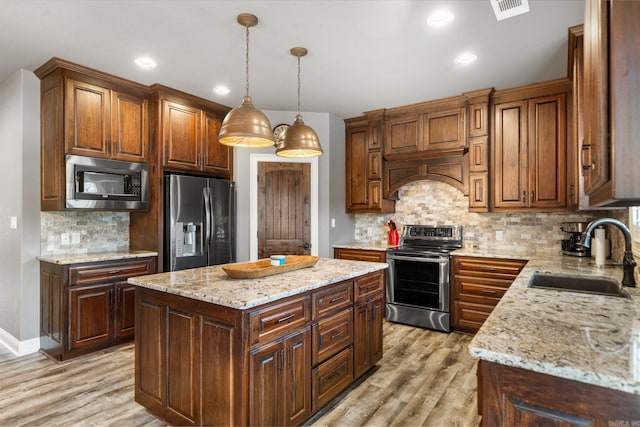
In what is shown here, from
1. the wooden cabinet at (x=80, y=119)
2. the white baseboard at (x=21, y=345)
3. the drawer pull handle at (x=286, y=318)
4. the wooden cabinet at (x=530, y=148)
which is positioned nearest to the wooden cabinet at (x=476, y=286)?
the wooden cabinet at (x=530, y=148)

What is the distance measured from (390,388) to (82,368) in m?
2.56

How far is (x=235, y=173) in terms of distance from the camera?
4672 mm

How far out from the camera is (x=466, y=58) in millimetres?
3123

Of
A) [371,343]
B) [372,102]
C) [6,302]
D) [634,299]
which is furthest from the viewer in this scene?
[372,102]

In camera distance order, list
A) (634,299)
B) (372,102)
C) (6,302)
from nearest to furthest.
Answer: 1. (634,299)
2. (6,302)
3. (372,102)

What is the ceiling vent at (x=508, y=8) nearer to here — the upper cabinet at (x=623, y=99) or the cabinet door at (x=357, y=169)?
the upper cabinet at (x=623, y=99)

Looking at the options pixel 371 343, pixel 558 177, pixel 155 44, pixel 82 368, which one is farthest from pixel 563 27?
pixel 82 368

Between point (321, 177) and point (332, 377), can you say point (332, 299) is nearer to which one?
point (332, 377)

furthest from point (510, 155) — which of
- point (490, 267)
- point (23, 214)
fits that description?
point (23, 214)

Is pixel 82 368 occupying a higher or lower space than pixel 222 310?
lower

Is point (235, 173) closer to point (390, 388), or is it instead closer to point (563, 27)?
point (390, 388)

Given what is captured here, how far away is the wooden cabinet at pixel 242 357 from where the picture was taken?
69.2 inches

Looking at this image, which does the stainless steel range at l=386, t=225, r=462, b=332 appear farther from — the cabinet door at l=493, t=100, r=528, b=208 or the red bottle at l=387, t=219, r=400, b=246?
the cabinet door at l=493, t=100, r=528, b=208

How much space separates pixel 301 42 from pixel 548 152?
9.10ft
